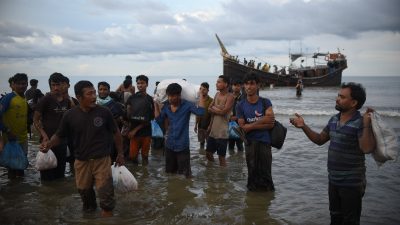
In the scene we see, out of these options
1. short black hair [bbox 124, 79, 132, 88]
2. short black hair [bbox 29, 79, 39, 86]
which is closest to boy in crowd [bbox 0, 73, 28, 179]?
short black hair [bbox 124, 79, 132, 88]

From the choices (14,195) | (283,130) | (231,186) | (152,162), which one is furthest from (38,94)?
(283,130)

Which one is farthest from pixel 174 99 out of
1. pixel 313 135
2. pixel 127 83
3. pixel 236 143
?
pixel 236 143

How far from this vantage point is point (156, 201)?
4.80 metres

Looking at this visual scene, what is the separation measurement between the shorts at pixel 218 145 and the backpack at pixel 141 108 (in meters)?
1.19

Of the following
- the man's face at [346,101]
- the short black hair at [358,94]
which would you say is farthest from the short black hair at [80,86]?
the short black hair at [358,94]

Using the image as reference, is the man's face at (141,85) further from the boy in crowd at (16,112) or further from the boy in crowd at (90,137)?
the boy in crowd at (90,137)

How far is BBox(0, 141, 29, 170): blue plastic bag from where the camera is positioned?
214 inches

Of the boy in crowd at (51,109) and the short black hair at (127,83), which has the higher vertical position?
the short black hair at (127,83)

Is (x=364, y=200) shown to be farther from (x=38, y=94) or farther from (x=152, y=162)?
(x=38, y=94)

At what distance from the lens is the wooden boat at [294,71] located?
39.3 m

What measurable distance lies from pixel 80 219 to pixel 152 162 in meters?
3.17

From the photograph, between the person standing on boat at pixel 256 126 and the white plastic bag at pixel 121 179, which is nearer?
the white plastic bag at pixel 121 179

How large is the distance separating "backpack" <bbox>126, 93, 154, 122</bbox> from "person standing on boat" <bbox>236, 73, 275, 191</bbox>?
2.11 metres

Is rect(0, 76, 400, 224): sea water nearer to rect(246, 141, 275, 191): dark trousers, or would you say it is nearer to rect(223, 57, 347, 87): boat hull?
rect(246, 141, 275, 191): dark trousers
